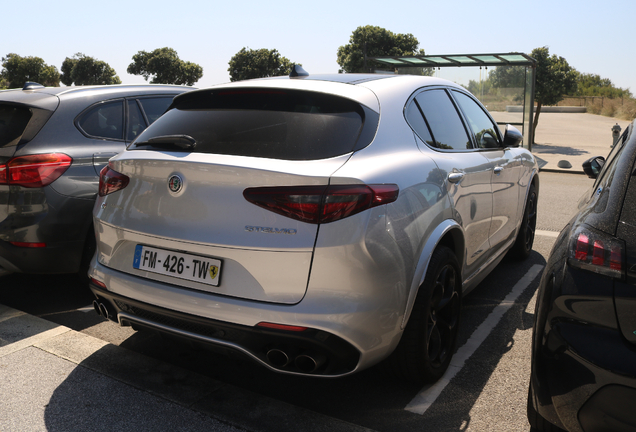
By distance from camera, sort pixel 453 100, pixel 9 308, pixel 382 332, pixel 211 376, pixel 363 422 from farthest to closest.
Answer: pixel 9 308 → pixel 453 100 → pixel 211 376 → pixel 363 422 → pixel 382 332

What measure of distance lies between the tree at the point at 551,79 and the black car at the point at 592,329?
21.0 metres

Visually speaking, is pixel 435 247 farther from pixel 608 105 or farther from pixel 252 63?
pixel 252 63

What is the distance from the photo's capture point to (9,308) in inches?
164

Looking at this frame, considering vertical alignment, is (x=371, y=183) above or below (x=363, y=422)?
above

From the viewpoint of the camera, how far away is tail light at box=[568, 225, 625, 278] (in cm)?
202

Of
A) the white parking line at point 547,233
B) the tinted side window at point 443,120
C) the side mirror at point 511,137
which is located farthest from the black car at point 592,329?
the white parking line at point 547,233

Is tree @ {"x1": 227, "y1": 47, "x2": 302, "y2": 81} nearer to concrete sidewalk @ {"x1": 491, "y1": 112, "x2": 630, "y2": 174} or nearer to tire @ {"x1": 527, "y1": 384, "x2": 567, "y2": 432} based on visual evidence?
concrete sidewalk @ {"x1": 491, "y1": 112, "x2": 630, "y2": 174}

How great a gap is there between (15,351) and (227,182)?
2.00m

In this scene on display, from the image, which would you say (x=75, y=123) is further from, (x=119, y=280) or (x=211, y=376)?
(x=211, y=376)

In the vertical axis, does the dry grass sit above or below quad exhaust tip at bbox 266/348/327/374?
above

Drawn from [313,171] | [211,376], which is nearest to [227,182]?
[313,171]

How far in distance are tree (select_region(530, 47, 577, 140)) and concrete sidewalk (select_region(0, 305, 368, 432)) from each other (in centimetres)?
2100

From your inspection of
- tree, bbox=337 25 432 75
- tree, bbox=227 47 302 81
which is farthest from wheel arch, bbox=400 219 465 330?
tree, bbox=227 47 302 81

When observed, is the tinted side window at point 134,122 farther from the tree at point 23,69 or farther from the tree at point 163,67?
the tree at point 163,67
